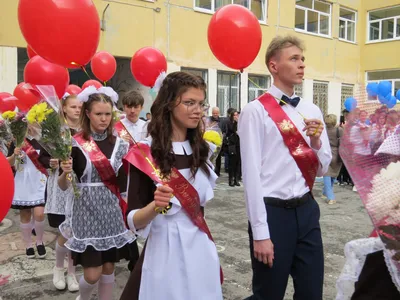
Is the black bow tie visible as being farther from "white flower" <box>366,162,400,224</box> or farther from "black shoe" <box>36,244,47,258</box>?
"black shoe" <box>36,244,47,258</box>

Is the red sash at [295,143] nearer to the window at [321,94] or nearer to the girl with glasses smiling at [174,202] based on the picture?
the girl with glasses smiling at [174,202]

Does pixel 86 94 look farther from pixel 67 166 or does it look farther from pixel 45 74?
pixel 45 74

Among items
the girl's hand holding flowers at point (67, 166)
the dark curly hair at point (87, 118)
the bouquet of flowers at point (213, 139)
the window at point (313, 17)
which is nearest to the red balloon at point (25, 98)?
the dark curly hair at point (87, 118)

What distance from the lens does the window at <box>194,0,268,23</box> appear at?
43.8 ft

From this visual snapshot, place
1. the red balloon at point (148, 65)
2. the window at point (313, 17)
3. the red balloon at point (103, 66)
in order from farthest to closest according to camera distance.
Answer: the window at point (313, 17) < the red balloon at point (103, 66) < the red balloon at point (148, 65)

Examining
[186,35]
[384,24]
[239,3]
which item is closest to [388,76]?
[384,24]

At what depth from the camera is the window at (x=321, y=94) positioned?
56.2ft

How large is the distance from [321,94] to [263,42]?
4213 mm

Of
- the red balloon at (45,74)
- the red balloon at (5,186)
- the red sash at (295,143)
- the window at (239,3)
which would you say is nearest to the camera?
the red balloon at (5,186)

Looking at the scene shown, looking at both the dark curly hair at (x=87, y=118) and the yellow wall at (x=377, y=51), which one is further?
the yellow wall at (x=377, y=51)

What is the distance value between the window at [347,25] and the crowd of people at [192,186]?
17.6 metres

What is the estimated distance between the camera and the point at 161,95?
2.20 metres

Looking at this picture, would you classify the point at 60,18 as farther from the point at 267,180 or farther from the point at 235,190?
the point at 235,190

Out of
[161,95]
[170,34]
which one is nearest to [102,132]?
[161,95]
